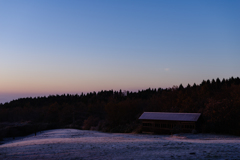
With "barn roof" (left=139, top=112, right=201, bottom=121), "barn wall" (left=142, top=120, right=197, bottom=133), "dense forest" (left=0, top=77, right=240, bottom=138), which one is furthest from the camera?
"barn roof" (left=139, top=112, right=201, bottom=121)

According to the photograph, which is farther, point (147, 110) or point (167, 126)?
point (147, 110)

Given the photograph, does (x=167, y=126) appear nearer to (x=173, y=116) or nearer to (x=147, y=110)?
(x=173, y=116)

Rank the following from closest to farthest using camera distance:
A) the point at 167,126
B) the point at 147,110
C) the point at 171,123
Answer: the point at 171,123 → the point at 167,126 → the point at 147,110

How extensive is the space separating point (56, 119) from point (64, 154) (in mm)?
78065

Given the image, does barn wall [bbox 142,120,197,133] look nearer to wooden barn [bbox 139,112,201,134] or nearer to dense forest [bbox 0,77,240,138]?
wooden barn [bbox 139,112,201,134]

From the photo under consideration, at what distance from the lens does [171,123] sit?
128ft

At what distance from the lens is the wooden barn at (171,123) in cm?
3697

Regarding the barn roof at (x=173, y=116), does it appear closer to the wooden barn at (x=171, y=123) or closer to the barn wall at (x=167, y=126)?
the wooden barn at (x=171, y=123)

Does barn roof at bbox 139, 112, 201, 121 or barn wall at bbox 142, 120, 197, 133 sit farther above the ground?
barn roof at bbox 139, 112, 201, 121

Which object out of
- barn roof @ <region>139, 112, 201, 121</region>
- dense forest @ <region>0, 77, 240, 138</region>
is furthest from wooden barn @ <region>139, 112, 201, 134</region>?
dense forest @ <region>0, 77, 240, 138</region>

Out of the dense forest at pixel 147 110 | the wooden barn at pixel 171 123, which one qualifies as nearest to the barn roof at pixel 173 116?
the wooden barn at pixel 171 123

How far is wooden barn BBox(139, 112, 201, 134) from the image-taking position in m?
37.0

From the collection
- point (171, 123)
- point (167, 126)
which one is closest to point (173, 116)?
point (171, 123)

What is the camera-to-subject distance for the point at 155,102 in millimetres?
65375
